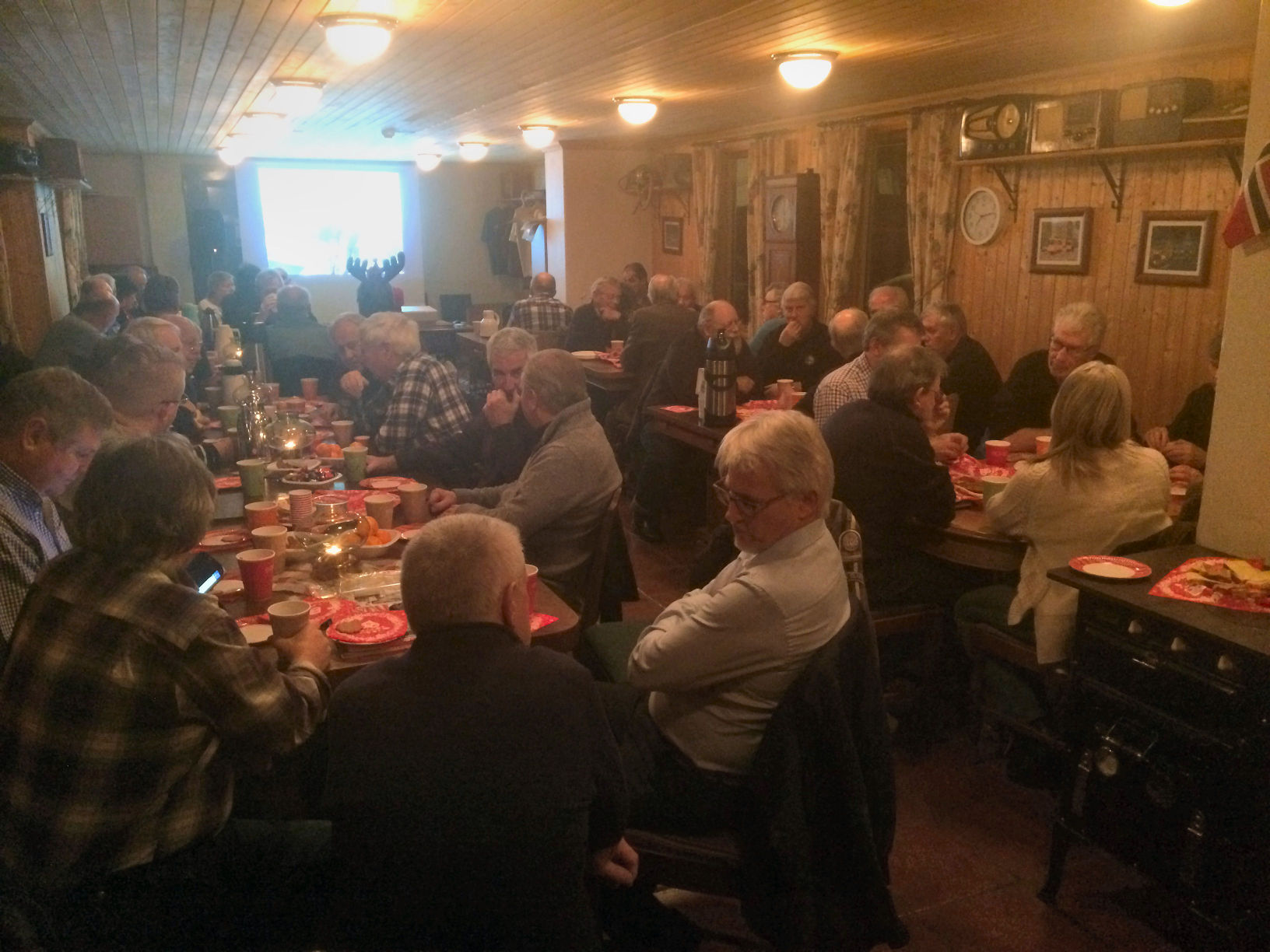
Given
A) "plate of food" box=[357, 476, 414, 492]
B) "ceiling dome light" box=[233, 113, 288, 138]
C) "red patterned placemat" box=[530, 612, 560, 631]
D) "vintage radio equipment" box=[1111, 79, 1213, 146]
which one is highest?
"ceiling dome light" box=[233, 113, 288, 138]

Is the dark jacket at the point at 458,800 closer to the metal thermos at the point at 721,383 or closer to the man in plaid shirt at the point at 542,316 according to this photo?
the metal thermos at the point at 721,383

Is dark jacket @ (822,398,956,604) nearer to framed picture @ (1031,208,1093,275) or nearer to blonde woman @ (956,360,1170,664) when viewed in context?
blonde woman @ (956,360,1170,664)

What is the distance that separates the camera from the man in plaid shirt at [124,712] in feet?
4.89

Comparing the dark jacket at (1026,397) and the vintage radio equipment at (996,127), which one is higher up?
the vintage radio equipment at (996,127)

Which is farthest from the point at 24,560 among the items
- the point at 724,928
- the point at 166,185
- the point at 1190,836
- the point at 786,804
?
the point at 166,185

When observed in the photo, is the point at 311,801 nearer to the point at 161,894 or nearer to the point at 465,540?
the point at 161,894

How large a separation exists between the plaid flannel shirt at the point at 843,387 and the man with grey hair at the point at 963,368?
884mm

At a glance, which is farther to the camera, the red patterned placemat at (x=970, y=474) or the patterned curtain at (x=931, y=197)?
the patterned curtain at (x=931, y=197)

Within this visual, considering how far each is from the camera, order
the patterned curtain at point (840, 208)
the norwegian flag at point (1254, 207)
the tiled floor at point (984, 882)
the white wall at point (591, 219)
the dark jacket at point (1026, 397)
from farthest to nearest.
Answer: the white wall at point (591, 219) → the patterned curtain at point (840, 208) → the dark jacket at point (1026, 397) → the tiled floor at point (984, 882) → the norwegian flag at point (1254, 207)

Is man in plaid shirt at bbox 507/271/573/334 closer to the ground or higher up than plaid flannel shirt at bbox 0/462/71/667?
higher up

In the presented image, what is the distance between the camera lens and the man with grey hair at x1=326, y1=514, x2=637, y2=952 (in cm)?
128

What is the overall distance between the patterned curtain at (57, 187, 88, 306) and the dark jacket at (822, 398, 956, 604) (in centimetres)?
906

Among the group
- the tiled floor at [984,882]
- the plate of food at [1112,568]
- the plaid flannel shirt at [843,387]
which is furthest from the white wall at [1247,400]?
the plaid flannel shirt at [843,387]

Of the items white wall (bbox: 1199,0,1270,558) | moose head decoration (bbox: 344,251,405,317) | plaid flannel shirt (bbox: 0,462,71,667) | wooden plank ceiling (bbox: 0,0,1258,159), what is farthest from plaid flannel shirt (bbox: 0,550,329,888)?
moose head decoration (bbox: 344,251,405,317)
